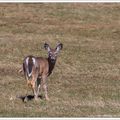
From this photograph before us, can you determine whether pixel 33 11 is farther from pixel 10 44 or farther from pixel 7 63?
pixel 7 63

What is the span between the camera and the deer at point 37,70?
1584 centimetres

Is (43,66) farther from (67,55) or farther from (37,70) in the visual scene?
(67,55)

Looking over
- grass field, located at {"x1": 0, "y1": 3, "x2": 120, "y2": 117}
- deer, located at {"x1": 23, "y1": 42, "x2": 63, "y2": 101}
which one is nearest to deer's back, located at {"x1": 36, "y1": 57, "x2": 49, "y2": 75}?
deer, located at {"x1": 23, "y1": 42, "x2": 63, "y2": 101}

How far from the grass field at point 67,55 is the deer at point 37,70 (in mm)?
376

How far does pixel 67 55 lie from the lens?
26.9 meters

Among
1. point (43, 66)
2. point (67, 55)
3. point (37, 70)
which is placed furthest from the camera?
point (67, 55)

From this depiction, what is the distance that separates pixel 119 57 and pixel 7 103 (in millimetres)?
11364

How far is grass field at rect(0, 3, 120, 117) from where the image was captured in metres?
15.8

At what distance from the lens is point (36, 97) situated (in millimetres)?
16234

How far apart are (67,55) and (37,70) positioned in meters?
10.8

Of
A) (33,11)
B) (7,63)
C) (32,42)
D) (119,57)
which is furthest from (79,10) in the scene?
(7,63)

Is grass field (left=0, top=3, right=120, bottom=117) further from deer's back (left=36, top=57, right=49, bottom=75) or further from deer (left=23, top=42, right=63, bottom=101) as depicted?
deer's back (left=36, top=57, right=49, bottom=75)

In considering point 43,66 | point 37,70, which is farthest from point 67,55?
point 37,70

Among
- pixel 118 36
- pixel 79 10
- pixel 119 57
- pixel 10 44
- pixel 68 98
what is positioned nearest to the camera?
pixel 68 98
